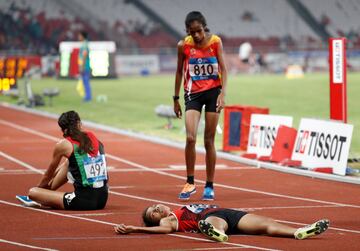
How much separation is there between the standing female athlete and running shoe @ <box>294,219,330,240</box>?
3316 mm

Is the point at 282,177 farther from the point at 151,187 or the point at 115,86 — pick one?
the point at 115,86

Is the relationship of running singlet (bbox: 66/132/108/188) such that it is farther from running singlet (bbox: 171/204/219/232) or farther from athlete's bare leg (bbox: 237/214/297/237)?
athlete's bare leg (bbox: 237/214/297/237)

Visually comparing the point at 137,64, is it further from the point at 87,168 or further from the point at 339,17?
the point at 87,168

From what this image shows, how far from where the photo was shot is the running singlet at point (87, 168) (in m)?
11.0

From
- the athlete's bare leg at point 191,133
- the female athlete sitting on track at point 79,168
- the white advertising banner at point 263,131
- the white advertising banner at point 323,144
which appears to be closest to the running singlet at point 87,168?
the female athlete sitting on track at point 79,168

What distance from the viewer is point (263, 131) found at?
1702 cm

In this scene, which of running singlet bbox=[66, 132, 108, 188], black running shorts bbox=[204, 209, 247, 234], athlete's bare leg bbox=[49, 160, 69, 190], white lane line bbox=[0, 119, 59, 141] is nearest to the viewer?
black running shorts bbox=[204, 209, 247, 234]

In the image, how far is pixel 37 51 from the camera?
55.5m

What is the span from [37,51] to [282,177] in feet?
138

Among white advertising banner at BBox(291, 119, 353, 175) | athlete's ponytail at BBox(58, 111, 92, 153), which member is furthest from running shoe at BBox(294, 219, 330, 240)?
white advertising banner at BBox(291, 119, 353, 175)

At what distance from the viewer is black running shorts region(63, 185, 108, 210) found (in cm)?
1098

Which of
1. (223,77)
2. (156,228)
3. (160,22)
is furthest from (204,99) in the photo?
(160,22)

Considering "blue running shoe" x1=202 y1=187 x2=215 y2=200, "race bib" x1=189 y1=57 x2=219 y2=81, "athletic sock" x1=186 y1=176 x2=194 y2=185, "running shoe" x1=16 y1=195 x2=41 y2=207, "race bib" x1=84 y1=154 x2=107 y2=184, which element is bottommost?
"running shoe" x1=16 y1=195 x2=41 y2=207

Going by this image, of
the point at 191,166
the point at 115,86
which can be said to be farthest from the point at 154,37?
the point at 191,166
